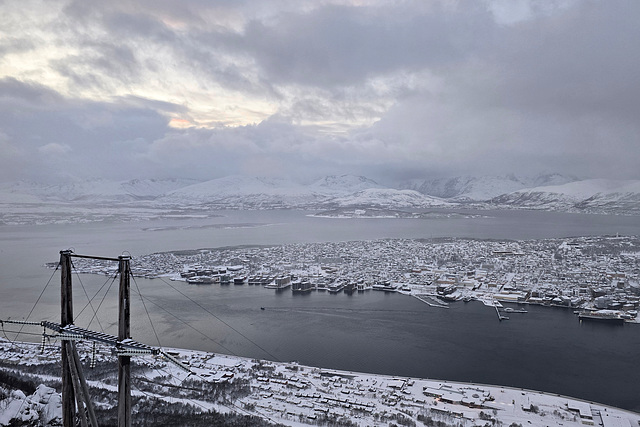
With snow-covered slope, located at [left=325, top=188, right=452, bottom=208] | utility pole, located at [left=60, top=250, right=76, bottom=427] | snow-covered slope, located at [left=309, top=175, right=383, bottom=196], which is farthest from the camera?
snow-covered slope, located at [left=309, top=175, right=383, bottom=196]

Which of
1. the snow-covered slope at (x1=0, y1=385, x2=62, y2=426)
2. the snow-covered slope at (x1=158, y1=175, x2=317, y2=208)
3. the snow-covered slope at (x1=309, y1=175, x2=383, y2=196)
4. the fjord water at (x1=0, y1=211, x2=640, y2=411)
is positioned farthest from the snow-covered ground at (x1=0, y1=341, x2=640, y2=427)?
the snow-covered slope at (x1=309, y1=175, x2=383, y2=196)

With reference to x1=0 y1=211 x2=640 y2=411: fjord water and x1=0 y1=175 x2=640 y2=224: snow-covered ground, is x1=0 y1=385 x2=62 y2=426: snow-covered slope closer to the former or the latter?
x1=0 y1=211 x2=640 y2=411: fjord water

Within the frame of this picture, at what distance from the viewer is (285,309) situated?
31.9ft

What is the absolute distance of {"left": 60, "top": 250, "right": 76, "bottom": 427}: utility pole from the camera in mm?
1929

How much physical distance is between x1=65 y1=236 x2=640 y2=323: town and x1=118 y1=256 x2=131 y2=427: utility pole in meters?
8.55

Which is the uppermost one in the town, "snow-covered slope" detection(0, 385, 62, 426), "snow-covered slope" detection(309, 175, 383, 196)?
"snow-covered slope" detection(309, 175, 383, 196)

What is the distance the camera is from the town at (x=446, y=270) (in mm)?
10555

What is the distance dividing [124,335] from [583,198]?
172 feet

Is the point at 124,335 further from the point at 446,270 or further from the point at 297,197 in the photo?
the point at 297,197

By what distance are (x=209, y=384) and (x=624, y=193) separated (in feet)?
137

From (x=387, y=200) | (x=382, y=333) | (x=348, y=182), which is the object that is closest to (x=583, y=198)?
(x=387, y=200)

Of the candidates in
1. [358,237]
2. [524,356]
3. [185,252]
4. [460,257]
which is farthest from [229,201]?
[524,356]

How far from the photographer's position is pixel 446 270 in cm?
1388

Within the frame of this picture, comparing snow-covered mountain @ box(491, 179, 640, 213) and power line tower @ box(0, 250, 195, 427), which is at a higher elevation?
snow-covered mountain @ box(491, 179, 640, 213)
